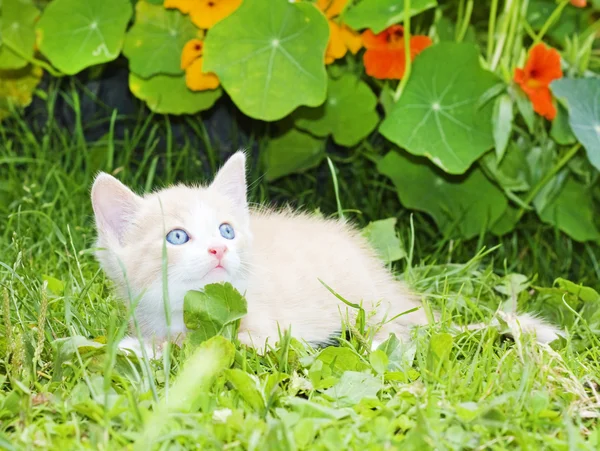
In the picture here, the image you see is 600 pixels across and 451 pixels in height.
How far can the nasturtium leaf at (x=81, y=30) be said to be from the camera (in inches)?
118

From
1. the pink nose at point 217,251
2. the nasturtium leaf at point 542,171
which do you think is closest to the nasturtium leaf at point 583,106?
the nasturtium leaf at point 542,171

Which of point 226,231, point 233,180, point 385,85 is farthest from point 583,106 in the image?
point 226,231

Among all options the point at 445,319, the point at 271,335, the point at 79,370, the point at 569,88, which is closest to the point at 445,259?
the point at 569,88

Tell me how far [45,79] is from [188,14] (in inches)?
30.6

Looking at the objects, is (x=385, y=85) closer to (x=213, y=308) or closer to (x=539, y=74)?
(x=539, y=74)

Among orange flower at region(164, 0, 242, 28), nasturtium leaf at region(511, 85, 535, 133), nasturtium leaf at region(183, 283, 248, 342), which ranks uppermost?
orange flower at region(164, 0, 242, 28)

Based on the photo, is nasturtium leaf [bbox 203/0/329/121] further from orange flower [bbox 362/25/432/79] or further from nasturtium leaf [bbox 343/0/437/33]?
orange flower [bbox 362/25/432/79]

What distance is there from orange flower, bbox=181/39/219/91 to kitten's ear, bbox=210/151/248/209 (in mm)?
956

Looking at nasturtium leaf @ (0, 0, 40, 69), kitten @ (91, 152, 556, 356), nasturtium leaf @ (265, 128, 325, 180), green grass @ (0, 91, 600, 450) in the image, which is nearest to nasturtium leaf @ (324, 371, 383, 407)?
green grass @ (0, 91, 600, 450)

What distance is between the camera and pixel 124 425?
1560 mm

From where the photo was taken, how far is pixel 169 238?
1.89 metres

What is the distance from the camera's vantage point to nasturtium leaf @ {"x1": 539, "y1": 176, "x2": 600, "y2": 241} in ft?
9.73

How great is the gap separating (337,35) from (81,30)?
966mm

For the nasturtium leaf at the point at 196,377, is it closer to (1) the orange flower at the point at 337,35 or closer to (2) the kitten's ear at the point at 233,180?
(2) the kitten's ear at the point at 233,180
